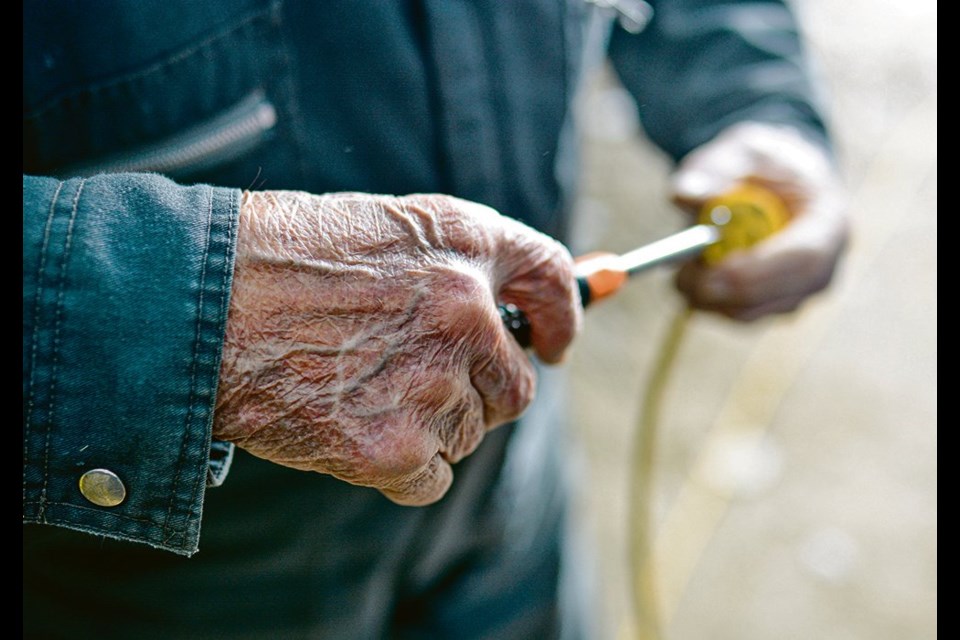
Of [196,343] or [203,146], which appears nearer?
[196,343]

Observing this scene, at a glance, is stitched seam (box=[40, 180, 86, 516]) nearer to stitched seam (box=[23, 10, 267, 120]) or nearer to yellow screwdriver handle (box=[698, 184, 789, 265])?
stitched seam (box=[23, 10, 267, 120])

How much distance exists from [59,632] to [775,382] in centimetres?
148

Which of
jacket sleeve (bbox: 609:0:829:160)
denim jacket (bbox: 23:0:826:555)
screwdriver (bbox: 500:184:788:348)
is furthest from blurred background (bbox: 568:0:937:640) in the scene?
denim jacket (bbox: 23:0:826:555)

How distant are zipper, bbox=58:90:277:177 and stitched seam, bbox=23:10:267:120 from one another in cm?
4

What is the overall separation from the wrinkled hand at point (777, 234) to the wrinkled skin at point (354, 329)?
1.34 ft

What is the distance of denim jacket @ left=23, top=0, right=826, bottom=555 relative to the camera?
1.44 feet

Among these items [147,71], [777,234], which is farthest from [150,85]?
[777,234]

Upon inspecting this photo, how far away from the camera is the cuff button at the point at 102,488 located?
0.46 meters

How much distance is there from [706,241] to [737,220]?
0.07 meters

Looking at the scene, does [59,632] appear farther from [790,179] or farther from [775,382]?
[775,382]

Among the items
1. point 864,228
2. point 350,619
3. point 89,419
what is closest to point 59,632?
point 350,619

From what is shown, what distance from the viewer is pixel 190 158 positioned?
0.57m

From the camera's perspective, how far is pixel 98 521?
1.55 ft

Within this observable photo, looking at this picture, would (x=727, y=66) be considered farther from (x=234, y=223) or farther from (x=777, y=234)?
(x=234, y=223)
